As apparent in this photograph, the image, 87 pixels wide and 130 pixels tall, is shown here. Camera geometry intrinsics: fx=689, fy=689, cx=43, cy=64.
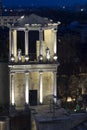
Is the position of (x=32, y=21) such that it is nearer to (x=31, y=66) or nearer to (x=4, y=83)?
(x=31, y=66)

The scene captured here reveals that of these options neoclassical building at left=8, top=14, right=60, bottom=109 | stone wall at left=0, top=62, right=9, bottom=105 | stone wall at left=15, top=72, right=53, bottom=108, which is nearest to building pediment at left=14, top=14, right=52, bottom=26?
neoclassical building at left=8, top=14, right=60, bottom=109

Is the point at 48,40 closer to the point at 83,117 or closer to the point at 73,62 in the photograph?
the point at 83,117

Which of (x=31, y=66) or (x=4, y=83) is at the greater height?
Result: (x=31, y=66)

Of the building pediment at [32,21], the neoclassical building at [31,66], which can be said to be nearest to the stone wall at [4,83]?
the neoclassical building at [31,66]

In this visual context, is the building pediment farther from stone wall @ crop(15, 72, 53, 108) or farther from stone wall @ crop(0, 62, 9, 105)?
stone wall @ crop(15, 72, 53, 108)

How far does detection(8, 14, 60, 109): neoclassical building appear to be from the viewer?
3128 cm

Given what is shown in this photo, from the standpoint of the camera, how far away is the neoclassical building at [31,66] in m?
31.3

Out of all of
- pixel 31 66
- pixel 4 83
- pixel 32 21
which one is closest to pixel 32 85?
pixel 31 66

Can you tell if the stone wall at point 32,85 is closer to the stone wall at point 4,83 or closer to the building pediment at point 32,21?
the stone wall at point 4,83

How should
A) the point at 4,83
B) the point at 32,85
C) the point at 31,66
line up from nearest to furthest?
1. the point at 31,66
2. the point at 32,85
3. the point at 4,83

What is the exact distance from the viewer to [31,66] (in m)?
31.2

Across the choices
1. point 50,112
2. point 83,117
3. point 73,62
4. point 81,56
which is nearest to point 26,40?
point 50,112

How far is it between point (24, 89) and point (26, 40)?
7.36 feet

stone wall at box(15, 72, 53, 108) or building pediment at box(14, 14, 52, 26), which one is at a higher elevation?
building pediment at box(14, 14, 52, 26)
